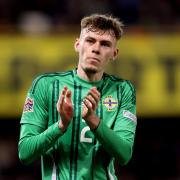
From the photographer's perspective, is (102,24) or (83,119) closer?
(83,119)

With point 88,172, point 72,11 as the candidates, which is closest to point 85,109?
point 88,172

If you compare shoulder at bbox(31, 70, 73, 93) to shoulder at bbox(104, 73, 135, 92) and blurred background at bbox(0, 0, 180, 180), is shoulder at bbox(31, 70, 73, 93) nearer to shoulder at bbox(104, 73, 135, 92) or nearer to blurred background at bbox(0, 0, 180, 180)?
shoulder at bbox(104, 73, 135, 92)

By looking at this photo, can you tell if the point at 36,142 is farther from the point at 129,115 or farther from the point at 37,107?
the point at 129,115

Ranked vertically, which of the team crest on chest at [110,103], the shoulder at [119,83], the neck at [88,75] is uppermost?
the neck at [88,75]

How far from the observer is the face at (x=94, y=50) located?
4.42 metres

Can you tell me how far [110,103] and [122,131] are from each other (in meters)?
0.21

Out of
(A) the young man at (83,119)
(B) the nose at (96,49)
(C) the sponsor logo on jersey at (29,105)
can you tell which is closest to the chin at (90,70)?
(A) the young man at (83,119)

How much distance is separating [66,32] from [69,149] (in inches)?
212

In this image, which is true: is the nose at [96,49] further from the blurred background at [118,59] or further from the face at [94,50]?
the blurred background at [118,59]

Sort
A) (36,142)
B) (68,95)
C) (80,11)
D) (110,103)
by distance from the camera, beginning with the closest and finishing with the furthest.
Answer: (68,95) < (36,142) < (110,103) < (80,11)

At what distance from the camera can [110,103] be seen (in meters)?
4.51

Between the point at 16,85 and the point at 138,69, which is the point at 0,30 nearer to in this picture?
the point at 16,85

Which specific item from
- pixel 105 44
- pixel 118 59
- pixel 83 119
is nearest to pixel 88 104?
pixel 83 119

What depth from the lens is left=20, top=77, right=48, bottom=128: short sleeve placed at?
14.4ft
